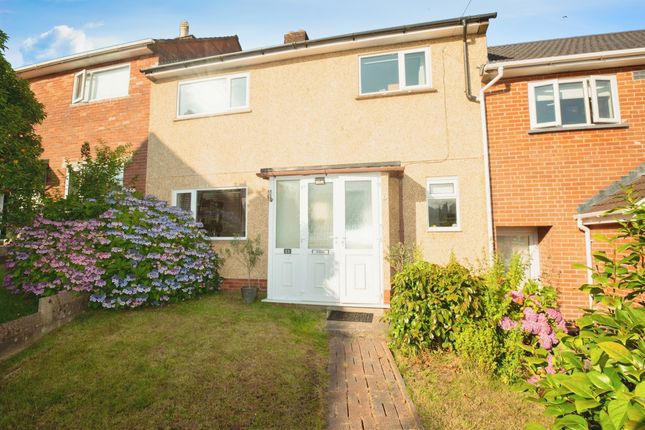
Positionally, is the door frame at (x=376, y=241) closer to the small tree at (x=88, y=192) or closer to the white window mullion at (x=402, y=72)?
the white window mullion at (x=402, y=72)

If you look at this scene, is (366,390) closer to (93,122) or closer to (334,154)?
(334,154)

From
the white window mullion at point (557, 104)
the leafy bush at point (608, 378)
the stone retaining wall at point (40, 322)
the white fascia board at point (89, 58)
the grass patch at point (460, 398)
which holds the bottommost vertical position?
the grass patch at point (460, 398)

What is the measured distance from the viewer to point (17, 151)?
17.6 ft

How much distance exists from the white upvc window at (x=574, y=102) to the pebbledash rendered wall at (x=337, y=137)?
1298 millimetres

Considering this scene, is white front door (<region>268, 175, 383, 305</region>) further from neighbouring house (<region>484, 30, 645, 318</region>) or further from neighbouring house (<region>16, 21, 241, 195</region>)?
neighbouring house (<region>16, 21, 241, 195</region>)

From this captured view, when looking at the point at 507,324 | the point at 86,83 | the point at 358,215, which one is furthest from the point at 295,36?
the point at 507,324

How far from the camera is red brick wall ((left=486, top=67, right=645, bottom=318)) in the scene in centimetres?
639

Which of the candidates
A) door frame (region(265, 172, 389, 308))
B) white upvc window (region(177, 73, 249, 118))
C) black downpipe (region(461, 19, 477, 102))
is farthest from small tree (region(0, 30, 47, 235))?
black downpipe (region(461, 19, 477, 102))

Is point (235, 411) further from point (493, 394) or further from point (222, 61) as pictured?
point (222, 61)

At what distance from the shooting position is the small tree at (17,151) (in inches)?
200

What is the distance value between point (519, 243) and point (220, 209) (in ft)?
25.2

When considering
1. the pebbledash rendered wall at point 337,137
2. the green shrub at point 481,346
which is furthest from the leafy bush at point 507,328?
the pebbledash rendered wall at point 337,137

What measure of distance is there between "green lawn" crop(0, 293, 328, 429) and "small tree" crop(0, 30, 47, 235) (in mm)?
2308

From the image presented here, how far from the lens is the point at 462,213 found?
23.0 ft
